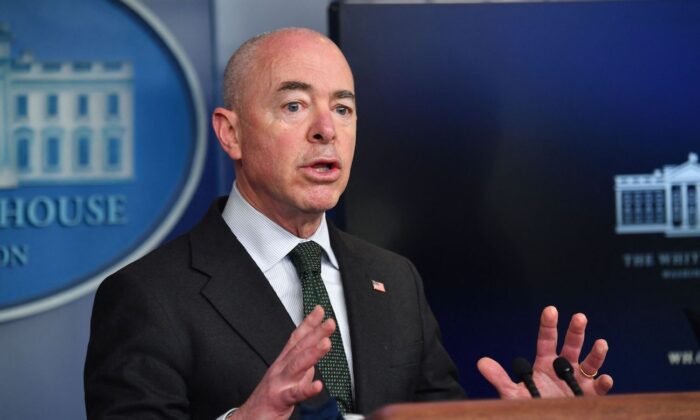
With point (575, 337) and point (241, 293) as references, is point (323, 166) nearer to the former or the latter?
point (241, 293)

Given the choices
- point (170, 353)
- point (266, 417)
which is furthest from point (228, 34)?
point (266, 417)

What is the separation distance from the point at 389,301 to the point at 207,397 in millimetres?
599

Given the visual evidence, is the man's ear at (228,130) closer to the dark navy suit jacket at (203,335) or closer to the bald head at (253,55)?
the bald head at (253,55)

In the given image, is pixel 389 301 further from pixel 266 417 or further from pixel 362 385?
pixel 266 417

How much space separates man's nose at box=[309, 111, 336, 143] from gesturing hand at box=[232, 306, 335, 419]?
2.13 ft

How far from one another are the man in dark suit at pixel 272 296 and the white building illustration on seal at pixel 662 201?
1154mm

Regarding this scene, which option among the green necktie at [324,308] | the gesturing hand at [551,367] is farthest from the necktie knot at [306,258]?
the gesturing hand at [551,367]

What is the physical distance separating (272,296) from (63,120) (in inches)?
55.5

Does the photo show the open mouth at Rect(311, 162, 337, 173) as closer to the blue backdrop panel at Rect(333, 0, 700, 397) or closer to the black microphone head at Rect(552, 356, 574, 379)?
the black microphone head at Rect(552, 356, 574, 379)

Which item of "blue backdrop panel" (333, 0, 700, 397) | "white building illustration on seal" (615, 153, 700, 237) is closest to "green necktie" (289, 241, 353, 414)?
"blue backdrop panel" (333, 0, 700, 397)

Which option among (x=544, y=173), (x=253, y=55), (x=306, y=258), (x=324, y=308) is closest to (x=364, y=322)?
(x=324, y=308)

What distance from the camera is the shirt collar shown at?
8.65 ft

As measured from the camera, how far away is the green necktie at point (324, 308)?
2512mm

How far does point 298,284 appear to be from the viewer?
262 cm
